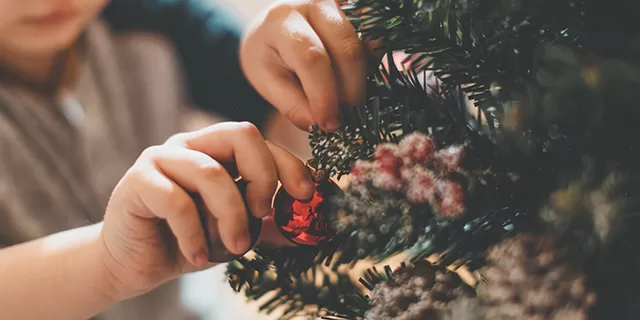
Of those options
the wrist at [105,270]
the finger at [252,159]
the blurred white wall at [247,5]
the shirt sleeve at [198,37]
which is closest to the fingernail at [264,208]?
the finger at [252,159]

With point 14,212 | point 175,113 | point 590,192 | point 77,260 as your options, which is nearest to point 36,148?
point 14,212

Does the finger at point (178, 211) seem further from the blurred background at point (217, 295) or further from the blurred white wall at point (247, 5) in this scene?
the blurred white wall at point (247, 5)

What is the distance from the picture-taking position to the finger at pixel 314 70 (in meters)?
0.23

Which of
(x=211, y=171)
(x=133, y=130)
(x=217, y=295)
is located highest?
(x=211, y=171)

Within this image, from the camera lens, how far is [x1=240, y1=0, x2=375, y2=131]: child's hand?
23 cm

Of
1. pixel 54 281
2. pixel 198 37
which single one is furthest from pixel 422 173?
pixel 198 37

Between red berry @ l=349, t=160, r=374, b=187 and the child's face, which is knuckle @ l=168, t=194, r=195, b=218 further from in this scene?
the child's face

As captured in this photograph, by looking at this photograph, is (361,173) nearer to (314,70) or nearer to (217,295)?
(314,70)

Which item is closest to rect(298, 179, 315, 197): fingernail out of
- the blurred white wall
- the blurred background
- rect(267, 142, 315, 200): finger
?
rect(267, 142, 315, 200): finger

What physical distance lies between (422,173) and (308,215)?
6 centimetres

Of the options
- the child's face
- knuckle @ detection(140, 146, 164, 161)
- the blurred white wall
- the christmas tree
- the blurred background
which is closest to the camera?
the christmas tree

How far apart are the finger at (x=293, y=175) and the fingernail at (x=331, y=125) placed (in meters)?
0.02

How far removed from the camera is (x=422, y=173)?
172 millimetres

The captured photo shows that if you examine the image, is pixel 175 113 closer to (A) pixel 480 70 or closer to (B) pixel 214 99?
(B) pixel 214 99
